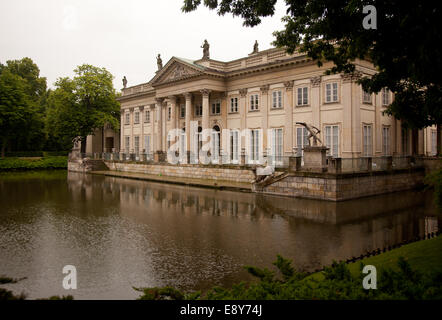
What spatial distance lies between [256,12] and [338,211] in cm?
972

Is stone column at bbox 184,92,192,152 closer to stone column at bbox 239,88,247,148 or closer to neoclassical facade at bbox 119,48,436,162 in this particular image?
Result: neoclassical facade at bbox 119,48,436,162

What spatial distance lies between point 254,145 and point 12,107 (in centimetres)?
3736

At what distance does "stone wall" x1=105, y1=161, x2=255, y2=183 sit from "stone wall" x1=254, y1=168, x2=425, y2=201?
4.02 metres

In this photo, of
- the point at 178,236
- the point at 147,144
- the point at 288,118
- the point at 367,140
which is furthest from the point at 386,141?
the point at 147,144

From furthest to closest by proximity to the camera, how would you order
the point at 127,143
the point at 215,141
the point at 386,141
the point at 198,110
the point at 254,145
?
the point at 127,143 < the point at 198,110 < the point at 215,141 < the point at 254,145 < the point at 386,141

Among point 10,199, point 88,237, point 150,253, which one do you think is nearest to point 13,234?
point 88,237

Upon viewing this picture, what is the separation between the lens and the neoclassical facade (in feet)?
81.9

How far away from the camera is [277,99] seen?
95.6 feet

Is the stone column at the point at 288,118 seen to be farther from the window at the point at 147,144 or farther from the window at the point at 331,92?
the window at the point at 147,144

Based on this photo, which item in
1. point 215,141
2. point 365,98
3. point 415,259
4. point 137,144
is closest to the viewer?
point 415,259

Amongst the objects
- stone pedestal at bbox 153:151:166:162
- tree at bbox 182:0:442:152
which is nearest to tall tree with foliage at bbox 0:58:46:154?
stone pedestal at bbox 153:151:166:162

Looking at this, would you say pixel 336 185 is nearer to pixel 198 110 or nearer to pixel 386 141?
pixel 386 141

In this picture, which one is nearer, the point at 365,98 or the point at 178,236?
the point at 178,236
